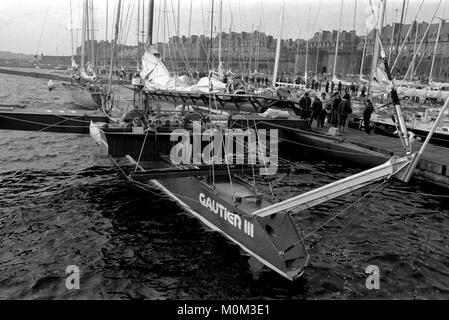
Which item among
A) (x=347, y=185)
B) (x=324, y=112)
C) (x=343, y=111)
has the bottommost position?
(x=347, y=185)

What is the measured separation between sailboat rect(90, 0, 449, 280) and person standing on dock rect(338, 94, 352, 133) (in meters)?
5.54

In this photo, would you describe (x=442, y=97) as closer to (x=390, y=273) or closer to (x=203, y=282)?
(x=390, y=273)

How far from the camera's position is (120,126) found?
1453 cm

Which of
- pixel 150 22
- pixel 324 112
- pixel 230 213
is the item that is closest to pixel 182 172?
pixel 230 213

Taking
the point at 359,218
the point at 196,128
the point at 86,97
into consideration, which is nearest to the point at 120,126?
the point at 196,128

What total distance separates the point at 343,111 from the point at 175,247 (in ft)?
48.7

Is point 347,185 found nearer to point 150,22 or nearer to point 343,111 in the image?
point 150,22

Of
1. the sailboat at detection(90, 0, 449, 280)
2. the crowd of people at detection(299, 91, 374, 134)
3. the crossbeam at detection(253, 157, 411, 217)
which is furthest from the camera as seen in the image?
the crowd of people at detection(299, 91, 374, 134)

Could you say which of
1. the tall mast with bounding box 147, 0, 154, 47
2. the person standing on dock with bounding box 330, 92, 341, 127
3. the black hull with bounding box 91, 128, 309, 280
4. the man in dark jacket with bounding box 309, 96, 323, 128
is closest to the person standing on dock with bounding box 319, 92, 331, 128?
the man in dark jacket with bounding box 309, 96, 323, 128

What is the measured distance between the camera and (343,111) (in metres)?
22.0

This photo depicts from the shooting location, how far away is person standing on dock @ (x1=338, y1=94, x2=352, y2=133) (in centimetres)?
2170

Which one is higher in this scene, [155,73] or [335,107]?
[155,73]

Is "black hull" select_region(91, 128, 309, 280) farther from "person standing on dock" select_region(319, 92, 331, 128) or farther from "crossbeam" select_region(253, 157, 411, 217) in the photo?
"person standing on dock" select_region(319, 92, 331, 128)

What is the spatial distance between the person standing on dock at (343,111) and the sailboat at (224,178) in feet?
18.2
